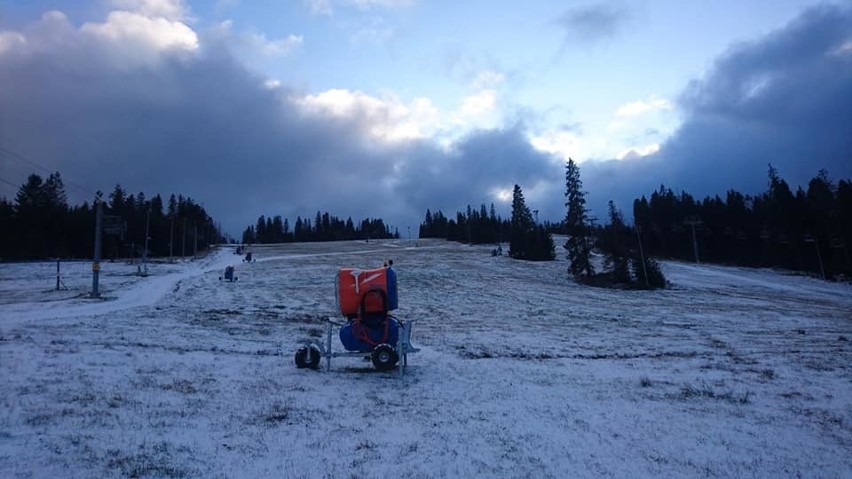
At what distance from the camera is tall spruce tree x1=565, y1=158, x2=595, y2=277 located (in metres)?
58.9

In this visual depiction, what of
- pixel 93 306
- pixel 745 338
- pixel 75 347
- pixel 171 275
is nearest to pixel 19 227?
pixel 171 275

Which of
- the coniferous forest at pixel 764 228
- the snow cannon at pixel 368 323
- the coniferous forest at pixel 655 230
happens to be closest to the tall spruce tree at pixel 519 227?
the coniferous forest at pixel 655 230

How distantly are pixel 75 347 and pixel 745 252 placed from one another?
11438 centimetres

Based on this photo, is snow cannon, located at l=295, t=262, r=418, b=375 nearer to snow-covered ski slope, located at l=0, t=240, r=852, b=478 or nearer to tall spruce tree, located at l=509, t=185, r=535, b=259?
snow-covered ski slope, located at l=0, t=240, r=852, b=478

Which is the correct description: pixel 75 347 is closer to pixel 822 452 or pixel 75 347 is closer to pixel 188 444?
pixel 188 444

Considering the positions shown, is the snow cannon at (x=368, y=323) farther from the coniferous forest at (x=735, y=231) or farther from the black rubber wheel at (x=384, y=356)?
the coniferous forest at (x=735, y=231)

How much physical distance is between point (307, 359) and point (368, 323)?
6.53 ft

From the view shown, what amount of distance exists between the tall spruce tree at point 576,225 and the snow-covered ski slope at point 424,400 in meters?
32.2

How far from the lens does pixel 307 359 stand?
13.5m

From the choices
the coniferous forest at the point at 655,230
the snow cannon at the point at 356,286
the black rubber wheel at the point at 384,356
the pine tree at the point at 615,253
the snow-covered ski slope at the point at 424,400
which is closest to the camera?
the snow-covered ski slope at the point at 424,400

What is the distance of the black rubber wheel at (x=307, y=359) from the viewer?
1341cm

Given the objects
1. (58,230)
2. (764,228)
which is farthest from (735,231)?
(58,230)

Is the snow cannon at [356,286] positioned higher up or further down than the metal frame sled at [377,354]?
higher up

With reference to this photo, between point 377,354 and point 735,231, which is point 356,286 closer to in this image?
point 377,354
